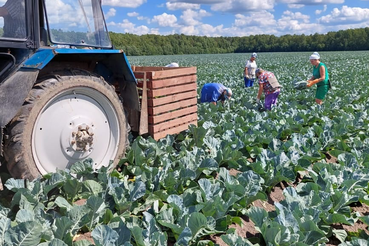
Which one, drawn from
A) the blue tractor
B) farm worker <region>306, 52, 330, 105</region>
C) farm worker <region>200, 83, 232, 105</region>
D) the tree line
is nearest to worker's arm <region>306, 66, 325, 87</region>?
farm worker <region>306, 52, 330, 105</region>

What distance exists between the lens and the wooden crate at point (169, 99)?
4.99m

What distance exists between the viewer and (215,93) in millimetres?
9477

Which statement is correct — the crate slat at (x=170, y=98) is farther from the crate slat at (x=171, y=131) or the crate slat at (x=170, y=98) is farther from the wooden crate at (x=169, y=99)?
the crate slat at (x=171, y=131)

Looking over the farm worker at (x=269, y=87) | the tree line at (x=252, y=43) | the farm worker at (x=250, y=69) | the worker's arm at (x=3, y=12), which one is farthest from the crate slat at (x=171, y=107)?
the tree line at (x=252, y=43)

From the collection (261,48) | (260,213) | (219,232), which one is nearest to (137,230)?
(219,232)

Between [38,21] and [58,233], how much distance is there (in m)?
1.96

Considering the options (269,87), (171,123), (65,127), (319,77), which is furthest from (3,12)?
(319,77)

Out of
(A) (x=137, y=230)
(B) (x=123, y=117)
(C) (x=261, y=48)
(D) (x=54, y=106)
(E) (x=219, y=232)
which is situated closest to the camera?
(A) (x=137, y=230)

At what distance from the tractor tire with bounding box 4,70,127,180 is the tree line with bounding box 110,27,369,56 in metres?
62.6

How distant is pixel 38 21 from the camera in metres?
3.57

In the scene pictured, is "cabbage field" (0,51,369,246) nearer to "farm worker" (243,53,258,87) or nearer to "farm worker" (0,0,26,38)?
"farm worker" (0,0,26,38)

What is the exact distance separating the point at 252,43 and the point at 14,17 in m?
85.4

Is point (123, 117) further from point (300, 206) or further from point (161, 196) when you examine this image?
point (300, 206)

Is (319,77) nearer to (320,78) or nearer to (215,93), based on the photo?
(320,78)
